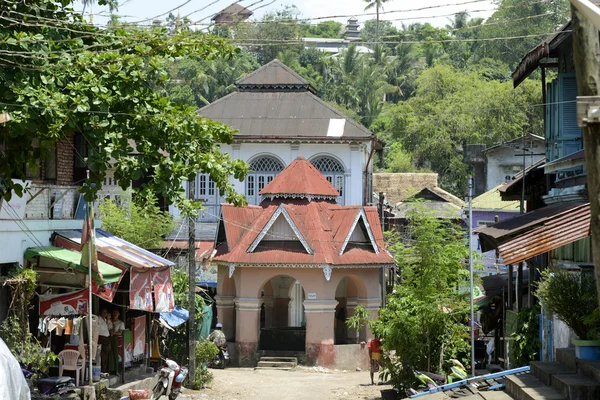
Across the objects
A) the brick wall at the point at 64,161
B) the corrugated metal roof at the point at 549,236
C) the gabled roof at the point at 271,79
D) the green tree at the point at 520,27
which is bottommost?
the corrugated metal roof at the point at 549,236

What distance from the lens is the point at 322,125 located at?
41688mm

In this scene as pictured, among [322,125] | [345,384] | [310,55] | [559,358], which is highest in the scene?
[310,55]

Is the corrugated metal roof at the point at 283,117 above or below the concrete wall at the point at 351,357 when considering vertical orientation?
above

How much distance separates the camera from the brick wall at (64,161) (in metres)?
20.9

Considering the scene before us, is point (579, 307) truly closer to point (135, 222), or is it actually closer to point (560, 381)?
point (560, 381)

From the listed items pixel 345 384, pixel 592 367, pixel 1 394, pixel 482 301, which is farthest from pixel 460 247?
pixel 1 394

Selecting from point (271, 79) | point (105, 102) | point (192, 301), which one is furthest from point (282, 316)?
point (105, 102)

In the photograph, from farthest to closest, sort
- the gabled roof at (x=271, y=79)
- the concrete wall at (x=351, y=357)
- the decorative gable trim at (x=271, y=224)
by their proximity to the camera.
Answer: the gabled roof at (x=271, y=79) → the decorative gable trim at (x=271, y=224) → the concrete wall at (x=351, y=357)

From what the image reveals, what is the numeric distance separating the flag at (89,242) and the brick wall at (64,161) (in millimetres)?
2682

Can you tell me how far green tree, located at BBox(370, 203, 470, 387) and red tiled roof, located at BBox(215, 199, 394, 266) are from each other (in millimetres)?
8031

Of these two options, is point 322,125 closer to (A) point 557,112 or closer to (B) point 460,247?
(B) point 460,247

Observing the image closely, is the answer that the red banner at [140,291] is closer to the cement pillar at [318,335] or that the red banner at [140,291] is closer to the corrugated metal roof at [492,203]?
the cement pillar at [318,335]

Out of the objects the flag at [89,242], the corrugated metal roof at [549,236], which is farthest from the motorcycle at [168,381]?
the corrugated metal roof at [549,236]

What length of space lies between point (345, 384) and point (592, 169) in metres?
20.1
